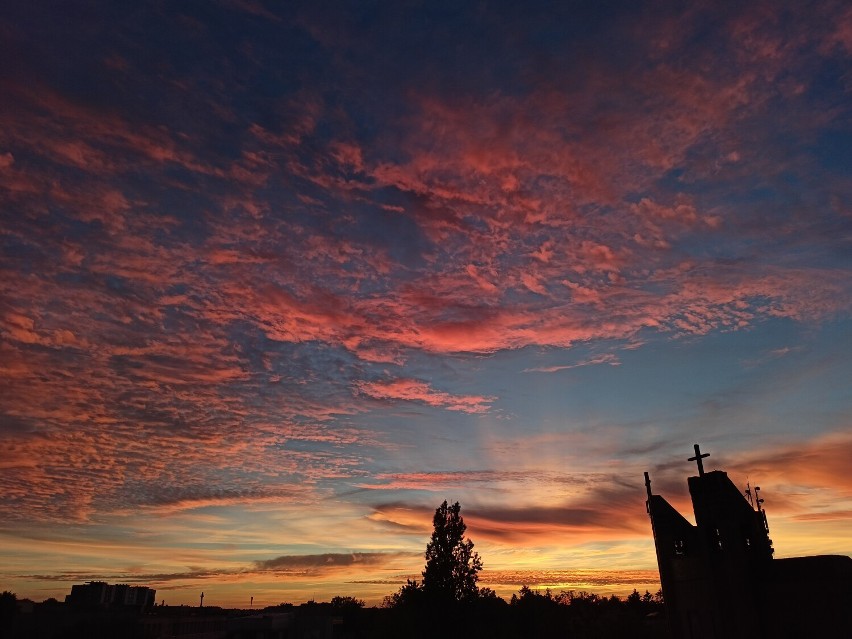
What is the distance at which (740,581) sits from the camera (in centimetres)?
3653

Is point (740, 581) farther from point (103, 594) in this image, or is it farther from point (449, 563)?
point (103, 594)

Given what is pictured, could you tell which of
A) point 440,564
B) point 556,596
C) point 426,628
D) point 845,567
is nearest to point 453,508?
point 440,564

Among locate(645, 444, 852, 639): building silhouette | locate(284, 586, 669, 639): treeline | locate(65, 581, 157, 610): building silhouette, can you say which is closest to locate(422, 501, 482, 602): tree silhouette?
locate(284, 586, 669, 639): treeline

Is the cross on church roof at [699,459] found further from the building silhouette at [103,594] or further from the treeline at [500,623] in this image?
the building silhouette at [103,594]

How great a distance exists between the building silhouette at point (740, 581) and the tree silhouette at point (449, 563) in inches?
783

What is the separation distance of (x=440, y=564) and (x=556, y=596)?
12857cm

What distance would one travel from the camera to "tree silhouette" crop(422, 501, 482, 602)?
55.8 m

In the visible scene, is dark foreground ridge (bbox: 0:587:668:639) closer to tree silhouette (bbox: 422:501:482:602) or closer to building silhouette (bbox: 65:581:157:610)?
tree silhouette (bbox: 422:501:482:602)

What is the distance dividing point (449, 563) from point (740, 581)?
28270 mm

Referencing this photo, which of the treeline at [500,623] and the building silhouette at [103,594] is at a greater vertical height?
the building silhouette at [103,594]

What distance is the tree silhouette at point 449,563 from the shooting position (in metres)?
55.8

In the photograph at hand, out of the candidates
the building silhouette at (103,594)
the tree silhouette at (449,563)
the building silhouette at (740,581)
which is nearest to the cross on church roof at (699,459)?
the building silhouette at (740,581)

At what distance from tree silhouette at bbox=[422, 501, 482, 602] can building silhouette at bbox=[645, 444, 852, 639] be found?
19.9 metres

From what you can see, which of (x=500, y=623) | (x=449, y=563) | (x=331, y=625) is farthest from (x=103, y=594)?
(x=449, y=563)
